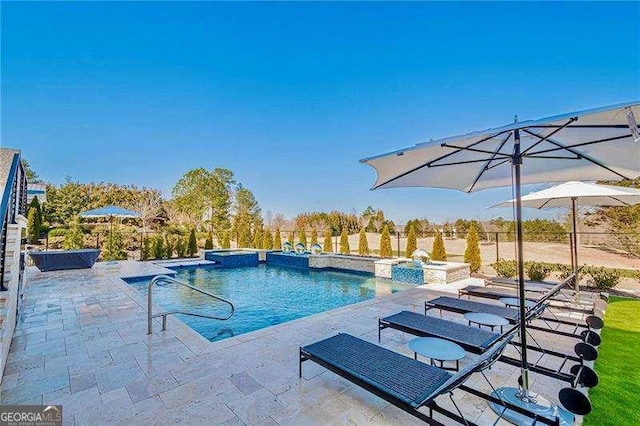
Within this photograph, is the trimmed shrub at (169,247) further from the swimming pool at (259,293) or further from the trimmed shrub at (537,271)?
the trimmed shrub at (537,271)

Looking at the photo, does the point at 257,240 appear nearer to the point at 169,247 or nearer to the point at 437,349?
the point at 169,247

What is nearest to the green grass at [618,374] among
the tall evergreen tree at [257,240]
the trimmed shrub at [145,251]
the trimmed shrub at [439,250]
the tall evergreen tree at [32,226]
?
the trimmed shrub at [439,250]

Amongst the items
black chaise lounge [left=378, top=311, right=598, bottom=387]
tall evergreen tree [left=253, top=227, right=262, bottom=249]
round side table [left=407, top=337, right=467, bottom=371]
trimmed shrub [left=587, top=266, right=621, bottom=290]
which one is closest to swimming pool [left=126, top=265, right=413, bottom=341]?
black chaise lounge [left=378, top=311, right=598, bottom=387]

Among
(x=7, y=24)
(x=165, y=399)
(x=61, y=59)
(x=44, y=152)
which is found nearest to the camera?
(x=165, y=399)

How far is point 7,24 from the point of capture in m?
7.34

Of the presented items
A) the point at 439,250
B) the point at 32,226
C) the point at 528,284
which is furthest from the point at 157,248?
the point at 528,284

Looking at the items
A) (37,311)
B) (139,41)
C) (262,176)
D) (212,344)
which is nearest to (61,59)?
(139,41)

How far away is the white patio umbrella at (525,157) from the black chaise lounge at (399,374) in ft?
2.24

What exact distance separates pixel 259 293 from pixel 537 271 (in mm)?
8635

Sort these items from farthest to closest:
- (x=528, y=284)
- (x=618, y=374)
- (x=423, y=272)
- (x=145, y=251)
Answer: (x=145, y=251) → (x=423, y=272) → (x=528, y=284) → (x=618, y=374)

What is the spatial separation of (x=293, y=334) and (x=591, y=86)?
1412cm

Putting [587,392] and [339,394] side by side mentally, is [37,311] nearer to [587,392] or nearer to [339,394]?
[339,394]

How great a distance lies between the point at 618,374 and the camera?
338cm

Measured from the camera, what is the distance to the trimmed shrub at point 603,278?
7.83m
